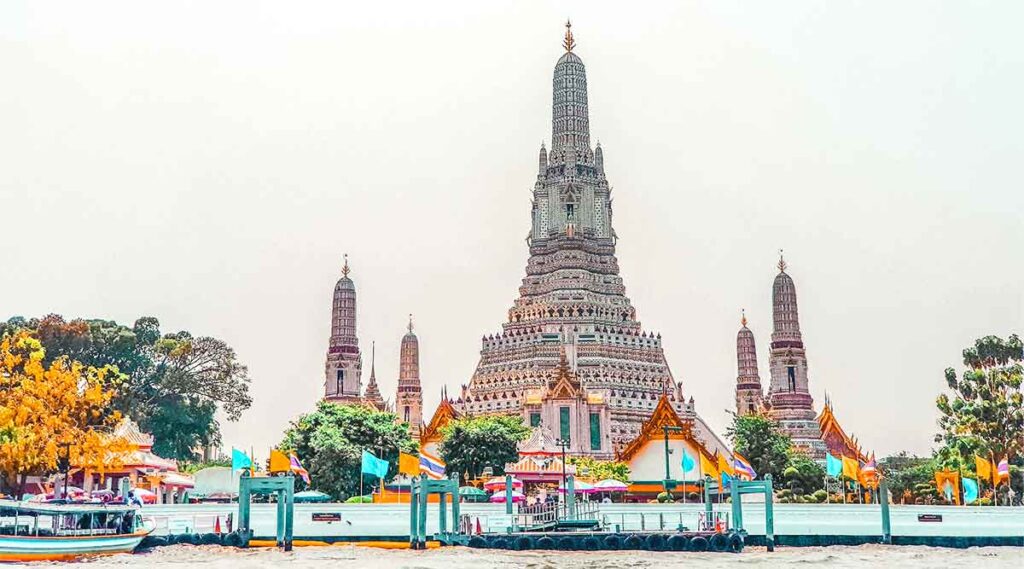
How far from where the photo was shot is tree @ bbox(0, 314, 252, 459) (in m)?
85.3

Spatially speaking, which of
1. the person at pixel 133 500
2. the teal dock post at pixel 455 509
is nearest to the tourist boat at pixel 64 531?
the person at pixel 133 500

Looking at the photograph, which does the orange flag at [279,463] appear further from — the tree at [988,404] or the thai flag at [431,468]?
the tree at [988,404]

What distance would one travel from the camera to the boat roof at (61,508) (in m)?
40.1

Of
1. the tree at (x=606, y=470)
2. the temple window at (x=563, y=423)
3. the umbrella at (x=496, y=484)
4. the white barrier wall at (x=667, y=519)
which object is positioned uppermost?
the temple window at (x=563, y=423)

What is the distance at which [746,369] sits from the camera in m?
99.9

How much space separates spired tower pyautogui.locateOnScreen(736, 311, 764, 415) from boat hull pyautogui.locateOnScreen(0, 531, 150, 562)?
6059 cm

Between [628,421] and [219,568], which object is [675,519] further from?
[628,421]

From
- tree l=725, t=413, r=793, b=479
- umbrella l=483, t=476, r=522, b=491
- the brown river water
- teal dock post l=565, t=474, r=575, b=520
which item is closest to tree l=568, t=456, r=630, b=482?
umbrella l=483, t=476, r=522, b=491

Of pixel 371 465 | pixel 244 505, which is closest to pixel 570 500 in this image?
pixel 371 465

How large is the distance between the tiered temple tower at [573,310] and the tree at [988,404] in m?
25.5

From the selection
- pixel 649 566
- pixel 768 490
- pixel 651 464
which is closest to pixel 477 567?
pixel 649 566

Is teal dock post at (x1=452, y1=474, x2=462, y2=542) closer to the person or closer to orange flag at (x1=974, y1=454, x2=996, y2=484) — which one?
the person

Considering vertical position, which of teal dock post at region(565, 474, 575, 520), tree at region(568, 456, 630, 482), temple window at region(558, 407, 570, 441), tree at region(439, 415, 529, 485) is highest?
temple window at region(558, 407, 570, 441)

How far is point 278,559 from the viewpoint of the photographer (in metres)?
43.0
